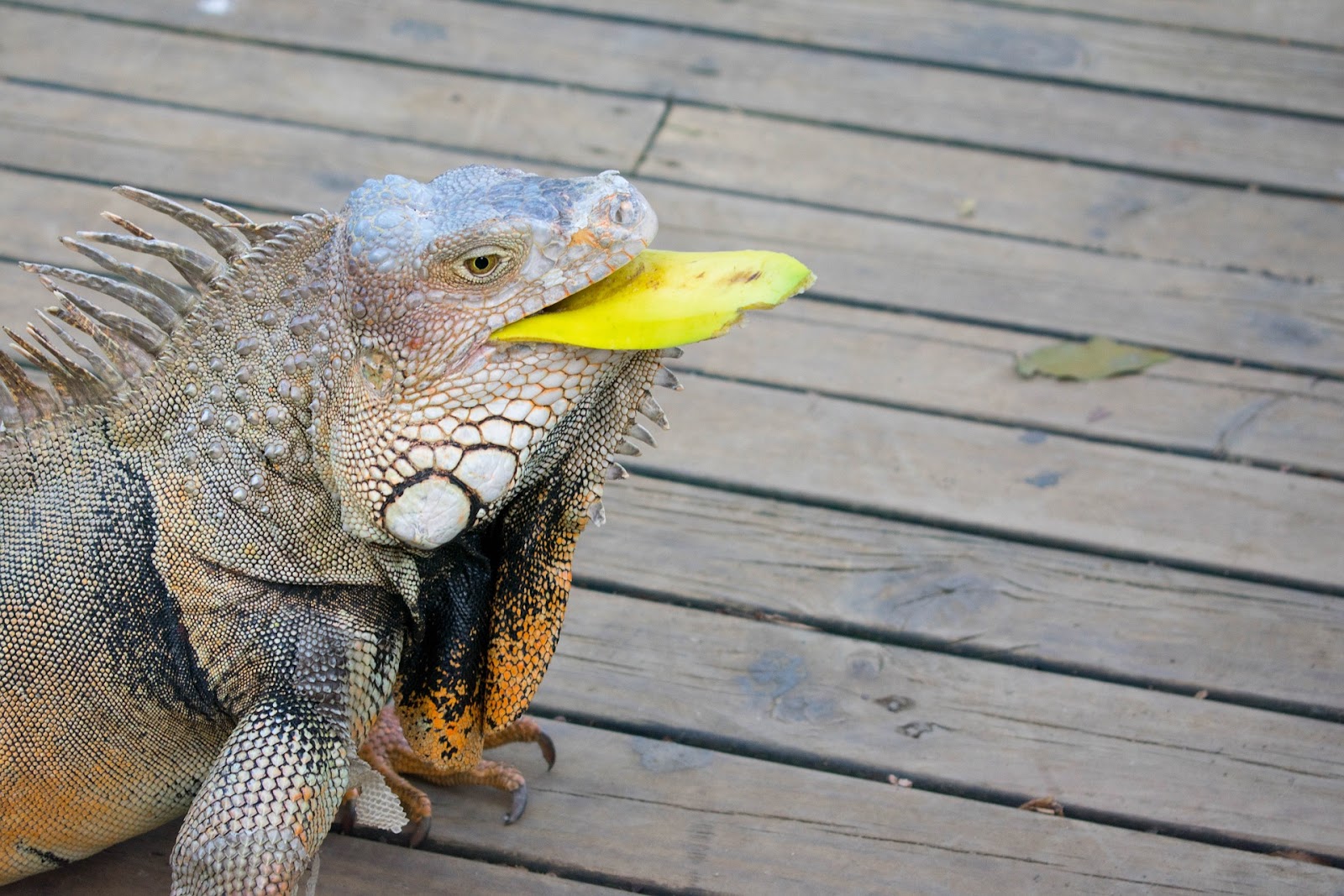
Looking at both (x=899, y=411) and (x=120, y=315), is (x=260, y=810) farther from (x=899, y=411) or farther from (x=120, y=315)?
(x=899, y=411)

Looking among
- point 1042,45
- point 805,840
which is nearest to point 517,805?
point 805,840

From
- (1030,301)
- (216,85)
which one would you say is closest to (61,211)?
(216,85)

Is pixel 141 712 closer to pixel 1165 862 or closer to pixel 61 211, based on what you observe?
pixel 1165 862

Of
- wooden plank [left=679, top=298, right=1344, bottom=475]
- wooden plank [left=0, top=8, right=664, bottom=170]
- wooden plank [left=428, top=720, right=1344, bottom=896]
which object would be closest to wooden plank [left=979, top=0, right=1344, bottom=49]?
wooden plank [left=0, top=8, right=664, bottom=170]

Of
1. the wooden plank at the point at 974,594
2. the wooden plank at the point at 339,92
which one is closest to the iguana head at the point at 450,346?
the wooden plank at the point at 974,594

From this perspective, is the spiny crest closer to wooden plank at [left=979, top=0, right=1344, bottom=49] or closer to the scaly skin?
the scaly skin

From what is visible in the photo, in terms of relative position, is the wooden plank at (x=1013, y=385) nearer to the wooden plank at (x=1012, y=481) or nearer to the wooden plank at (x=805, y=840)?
the wooden plank at (x=1012, y=481)
